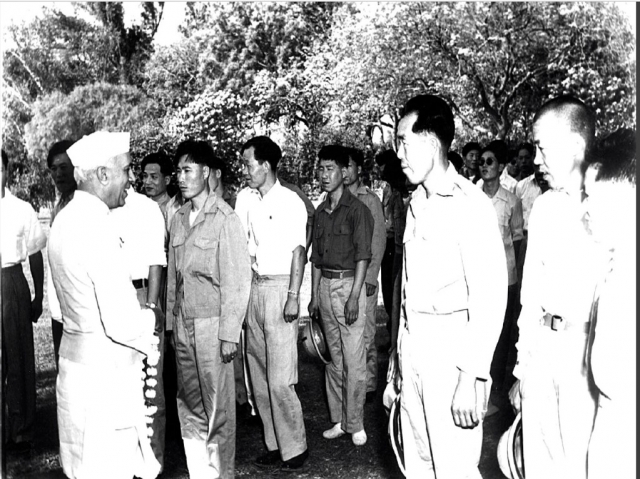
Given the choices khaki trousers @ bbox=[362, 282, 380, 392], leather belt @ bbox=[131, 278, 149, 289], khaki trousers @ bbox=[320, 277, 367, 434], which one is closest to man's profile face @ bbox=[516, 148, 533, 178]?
khaki trousers @ bbox=[362, 282, 380, 392]

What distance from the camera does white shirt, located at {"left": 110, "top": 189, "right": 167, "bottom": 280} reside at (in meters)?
4.55

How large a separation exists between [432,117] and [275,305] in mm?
2098

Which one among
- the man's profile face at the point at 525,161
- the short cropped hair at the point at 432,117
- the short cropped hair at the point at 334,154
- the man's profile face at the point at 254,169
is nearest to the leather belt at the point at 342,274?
the short cropped hair at the point at 334,154

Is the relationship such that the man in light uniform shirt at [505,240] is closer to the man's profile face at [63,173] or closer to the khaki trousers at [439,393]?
the khaki trousers at [439,393]

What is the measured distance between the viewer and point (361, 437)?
522 cm

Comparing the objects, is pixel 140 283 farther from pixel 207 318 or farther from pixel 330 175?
pixel 330 175

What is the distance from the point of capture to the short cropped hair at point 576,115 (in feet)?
10.3

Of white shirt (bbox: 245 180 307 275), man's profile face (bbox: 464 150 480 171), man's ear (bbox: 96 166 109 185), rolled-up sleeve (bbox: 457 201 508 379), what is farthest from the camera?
man's profile face (bbox: 464 150 480 171)

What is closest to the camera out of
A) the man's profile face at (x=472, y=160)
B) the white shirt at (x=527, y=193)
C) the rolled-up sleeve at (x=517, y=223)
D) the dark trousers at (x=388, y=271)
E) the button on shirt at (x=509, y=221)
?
the button on shirt at (x=509, y=221)

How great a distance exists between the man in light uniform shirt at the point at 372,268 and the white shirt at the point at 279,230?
1313 mm

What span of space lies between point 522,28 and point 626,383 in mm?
14284

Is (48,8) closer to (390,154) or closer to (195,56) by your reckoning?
(195,56)

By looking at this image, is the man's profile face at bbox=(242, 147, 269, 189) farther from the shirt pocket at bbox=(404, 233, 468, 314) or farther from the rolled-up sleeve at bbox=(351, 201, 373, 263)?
the shirt pocket at bbox=(404, 233, 468, 314)

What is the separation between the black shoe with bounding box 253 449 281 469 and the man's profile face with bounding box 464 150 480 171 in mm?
4472
